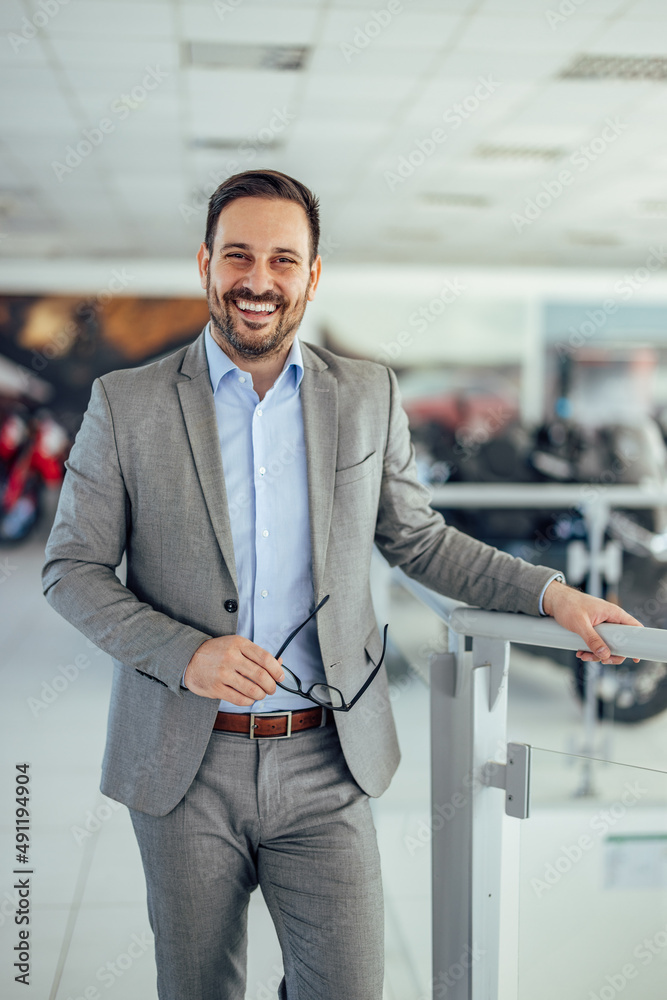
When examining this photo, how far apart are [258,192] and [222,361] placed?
0.25 m

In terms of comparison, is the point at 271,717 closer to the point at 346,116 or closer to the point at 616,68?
the point at 616,68

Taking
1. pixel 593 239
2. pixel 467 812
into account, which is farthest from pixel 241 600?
pixel 593 239

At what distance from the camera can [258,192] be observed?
1259 mm

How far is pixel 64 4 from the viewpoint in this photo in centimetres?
374

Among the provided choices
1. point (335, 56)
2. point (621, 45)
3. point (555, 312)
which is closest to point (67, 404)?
point (555, 312)

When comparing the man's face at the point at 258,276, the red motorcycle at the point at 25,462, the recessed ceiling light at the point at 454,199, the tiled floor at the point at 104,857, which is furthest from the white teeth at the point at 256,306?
the red motorcycle at the point at 25,462

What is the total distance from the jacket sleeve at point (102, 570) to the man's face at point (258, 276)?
222 millimetres

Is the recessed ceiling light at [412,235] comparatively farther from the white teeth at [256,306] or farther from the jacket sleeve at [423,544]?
the white teeth at [256,306]

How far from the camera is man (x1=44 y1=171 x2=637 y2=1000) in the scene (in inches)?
48.1

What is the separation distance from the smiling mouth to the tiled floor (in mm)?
703

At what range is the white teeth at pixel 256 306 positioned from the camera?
1235 mm

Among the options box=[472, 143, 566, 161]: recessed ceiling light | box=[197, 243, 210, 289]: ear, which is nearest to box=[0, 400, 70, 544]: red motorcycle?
box=[472, 143, 566, 161]: recessed ceiling light

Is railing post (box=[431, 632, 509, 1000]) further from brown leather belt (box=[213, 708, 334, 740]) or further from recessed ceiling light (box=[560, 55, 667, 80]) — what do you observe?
recessed ceiling light (box=[560, 55, 667, 80])

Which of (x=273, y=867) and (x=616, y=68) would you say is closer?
(x=273, y=867)
